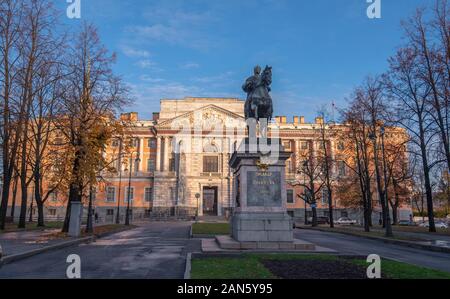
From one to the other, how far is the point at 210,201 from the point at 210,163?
12695 millimetres

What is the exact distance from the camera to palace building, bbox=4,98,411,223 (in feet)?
229

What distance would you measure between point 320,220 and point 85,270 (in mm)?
51066

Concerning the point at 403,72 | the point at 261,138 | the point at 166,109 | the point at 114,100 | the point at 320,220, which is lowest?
the point at 320,220

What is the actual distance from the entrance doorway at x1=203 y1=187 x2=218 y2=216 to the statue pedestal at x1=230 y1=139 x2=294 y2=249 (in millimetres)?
56753

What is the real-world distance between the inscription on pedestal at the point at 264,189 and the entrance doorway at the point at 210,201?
56797 mm

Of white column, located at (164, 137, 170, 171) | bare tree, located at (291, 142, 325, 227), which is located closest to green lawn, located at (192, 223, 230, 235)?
bare tree, located at (291, 142, 325, 227)

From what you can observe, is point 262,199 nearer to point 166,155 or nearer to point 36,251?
point 36,251

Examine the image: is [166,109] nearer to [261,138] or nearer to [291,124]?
[291,124]

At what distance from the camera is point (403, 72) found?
91.5 ft

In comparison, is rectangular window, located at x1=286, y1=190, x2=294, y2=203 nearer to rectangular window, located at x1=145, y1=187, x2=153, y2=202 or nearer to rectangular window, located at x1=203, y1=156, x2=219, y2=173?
rectangular window, located at x1=203, y1=156, x2=219, y2=173

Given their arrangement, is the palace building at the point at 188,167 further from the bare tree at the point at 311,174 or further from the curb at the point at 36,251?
the curb at the point at 36,251

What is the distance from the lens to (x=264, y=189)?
1491cm

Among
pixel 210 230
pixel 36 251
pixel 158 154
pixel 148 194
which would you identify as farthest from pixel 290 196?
pixel 36 251
